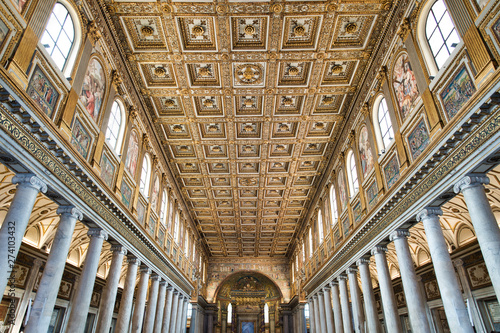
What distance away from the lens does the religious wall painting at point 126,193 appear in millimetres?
13680

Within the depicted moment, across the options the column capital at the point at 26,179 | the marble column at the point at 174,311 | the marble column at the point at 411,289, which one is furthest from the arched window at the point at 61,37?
the marble column at the point at 174,311

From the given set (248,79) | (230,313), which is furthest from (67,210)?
(230,313)

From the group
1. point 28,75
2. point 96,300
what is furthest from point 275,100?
point 96,300

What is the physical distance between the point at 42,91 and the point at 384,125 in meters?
11.3

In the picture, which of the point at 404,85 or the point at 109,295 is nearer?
the point at 404,85

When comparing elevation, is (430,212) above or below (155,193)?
below

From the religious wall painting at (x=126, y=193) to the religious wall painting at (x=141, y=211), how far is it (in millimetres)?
1187

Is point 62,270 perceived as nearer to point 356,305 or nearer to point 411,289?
point 411,289

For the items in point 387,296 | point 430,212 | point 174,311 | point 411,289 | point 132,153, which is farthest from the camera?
point 174,311

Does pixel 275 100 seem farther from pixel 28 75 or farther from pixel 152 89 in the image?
pixel 28 75

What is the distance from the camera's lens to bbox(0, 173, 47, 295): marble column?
698cm

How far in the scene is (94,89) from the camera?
1150cm

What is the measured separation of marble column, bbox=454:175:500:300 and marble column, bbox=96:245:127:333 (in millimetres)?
11632

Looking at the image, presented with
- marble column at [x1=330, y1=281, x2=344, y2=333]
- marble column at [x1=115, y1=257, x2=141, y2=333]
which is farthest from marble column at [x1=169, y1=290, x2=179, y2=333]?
marble column at [x1=330, y1=281, x2=344, y2=333]
